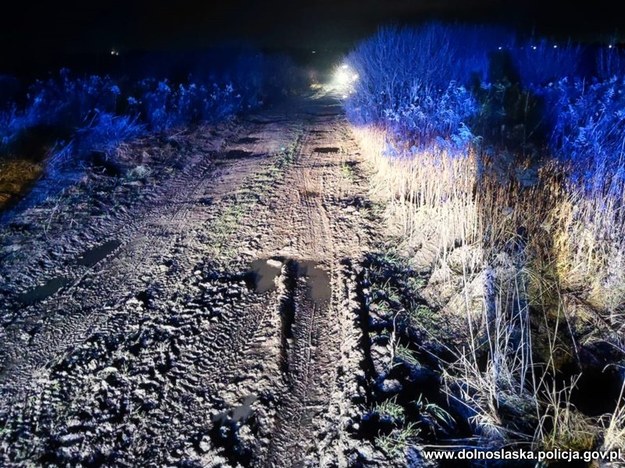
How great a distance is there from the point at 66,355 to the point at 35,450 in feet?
2.89

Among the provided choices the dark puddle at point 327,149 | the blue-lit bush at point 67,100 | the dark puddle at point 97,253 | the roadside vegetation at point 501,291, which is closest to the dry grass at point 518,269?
the roadside vegetation at point 501,291

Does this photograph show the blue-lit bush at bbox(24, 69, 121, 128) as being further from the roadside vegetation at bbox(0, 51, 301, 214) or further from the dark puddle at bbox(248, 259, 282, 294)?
the dark puddle at bbox(248, 259, 282, 294)

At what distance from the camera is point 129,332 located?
139 inches

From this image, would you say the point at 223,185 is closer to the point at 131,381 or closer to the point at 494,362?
the point at 131,381

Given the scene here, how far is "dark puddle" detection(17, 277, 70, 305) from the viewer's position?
13.1ft

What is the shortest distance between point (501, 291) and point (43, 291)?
484 cm

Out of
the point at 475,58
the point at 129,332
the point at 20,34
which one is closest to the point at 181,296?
the point at 129,332

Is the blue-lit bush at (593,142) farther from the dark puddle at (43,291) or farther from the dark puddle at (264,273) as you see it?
the dark puddle at (43,291)

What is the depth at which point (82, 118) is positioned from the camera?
30.2 ft

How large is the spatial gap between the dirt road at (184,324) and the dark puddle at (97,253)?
3 cm

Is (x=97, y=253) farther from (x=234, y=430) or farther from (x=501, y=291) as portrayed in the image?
(x=501, y=291)

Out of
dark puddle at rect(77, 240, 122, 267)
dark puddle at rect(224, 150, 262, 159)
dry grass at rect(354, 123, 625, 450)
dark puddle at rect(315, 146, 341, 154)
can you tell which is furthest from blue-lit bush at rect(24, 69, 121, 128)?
dry grass at rect(354, 123, 625, 450)

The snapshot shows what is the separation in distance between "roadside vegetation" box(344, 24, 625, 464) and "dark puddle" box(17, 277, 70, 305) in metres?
3.57

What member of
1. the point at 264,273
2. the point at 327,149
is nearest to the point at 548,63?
the point at 327,149
